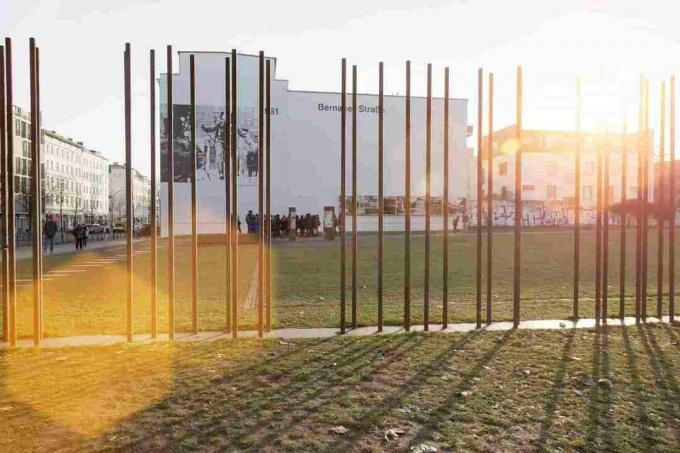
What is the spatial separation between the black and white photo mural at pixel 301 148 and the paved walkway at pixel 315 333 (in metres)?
33.1

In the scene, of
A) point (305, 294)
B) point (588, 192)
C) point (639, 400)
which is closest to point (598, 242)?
point (639, 400)

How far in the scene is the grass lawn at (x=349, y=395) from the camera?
11.9 feet

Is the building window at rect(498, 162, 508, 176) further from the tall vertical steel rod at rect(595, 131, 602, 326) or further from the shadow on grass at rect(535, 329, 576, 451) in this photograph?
the shadow on grass at rect(535, 329, 576, 451)

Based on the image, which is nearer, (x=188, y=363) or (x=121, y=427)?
(x=121, y=427)

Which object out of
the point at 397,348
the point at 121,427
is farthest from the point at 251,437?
the point at 397,348

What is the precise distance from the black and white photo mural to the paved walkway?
108 feet

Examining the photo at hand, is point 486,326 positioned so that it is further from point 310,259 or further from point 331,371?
point 310,259

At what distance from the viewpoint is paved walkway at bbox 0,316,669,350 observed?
249 inches

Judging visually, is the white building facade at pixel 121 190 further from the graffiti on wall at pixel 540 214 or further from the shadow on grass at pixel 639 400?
the shadow on grass at pixel 639 400

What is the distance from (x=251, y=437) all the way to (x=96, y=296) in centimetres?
821

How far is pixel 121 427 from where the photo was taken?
3795 mm

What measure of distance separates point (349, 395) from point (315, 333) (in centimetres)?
233

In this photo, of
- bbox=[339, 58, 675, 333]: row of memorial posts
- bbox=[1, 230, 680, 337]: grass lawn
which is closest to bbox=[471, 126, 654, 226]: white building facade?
bbox=[1, 230, 680, 337]: grass lawn

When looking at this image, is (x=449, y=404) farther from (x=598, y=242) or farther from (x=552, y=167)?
(x=552, y=167)
